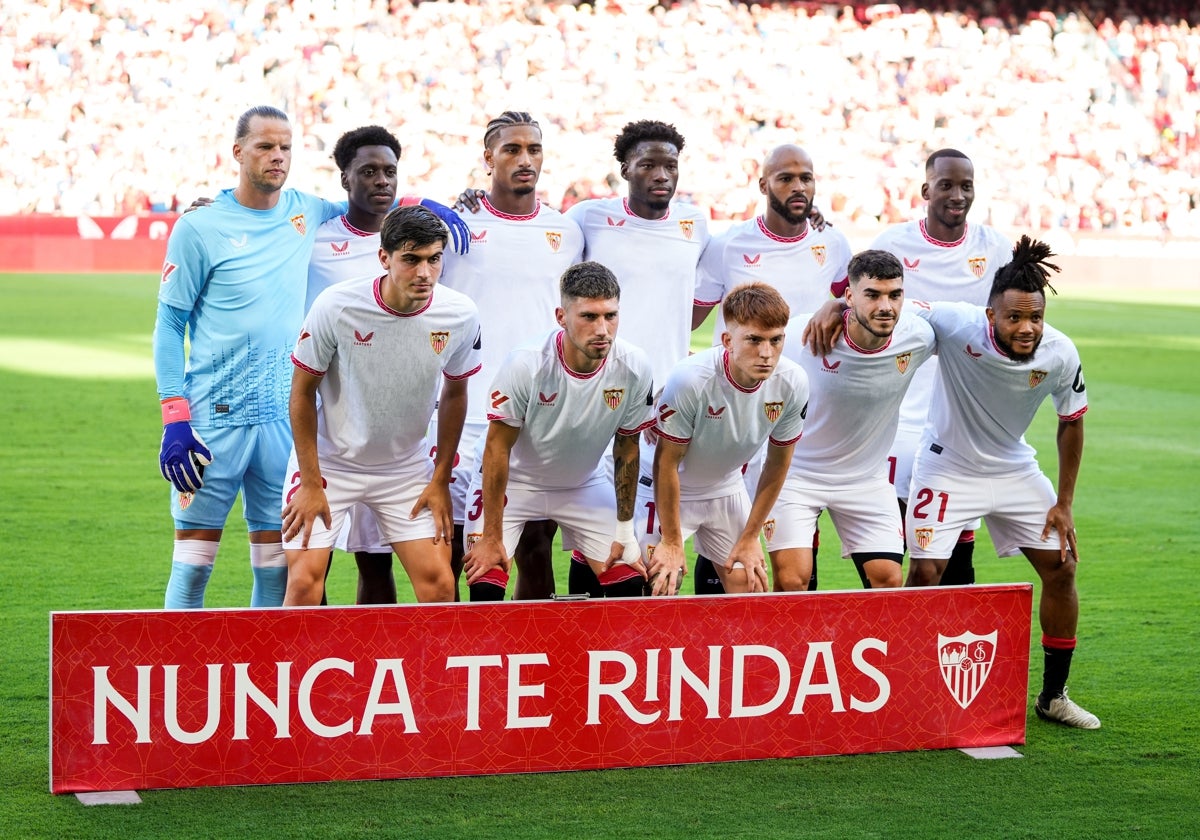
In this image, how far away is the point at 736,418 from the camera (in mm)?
5504

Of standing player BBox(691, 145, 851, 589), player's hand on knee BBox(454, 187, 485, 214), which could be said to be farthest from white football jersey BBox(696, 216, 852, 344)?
player's hand on knee BBox(454, 187, 485, 214)

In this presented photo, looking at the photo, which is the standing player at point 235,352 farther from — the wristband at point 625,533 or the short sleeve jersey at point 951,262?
the short sleeve jersey at point 951,262

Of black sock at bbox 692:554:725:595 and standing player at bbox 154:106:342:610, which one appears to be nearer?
standing player at bbox 154:106:342:610

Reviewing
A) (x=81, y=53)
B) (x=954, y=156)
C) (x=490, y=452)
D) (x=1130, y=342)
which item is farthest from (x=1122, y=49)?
(x=490, y=452)

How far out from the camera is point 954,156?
654 cm

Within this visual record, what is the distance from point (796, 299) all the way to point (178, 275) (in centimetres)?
266

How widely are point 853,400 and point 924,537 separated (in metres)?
0.61

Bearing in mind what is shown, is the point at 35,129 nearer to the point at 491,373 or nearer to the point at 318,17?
the point at 318,17

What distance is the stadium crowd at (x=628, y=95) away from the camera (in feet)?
87.4

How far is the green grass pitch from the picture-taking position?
4438 millimetres

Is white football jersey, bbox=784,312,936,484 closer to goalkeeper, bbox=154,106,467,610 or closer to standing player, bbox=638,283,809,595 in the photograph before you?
standing player, bbox=638,283,809,595

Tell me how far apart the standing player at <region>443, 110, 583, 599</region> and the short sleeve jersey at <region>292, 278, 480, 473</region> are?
0.75 m

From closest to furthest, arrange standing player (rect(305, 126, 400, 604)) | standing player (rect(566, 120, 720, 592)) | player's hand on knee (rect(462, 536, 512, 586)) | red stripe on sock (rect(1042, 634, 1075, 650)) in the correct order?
player's hand on knee (rect(462, 536, 512, 586)) → red stripe on sock (rect(1042, 634, 1075, 650)) → standing player (rect(305, 126, 400, 604)) → standing player (rect(566, 120, 720, 592))

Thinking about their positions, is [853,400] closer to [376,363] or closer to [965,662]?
[965,662]
